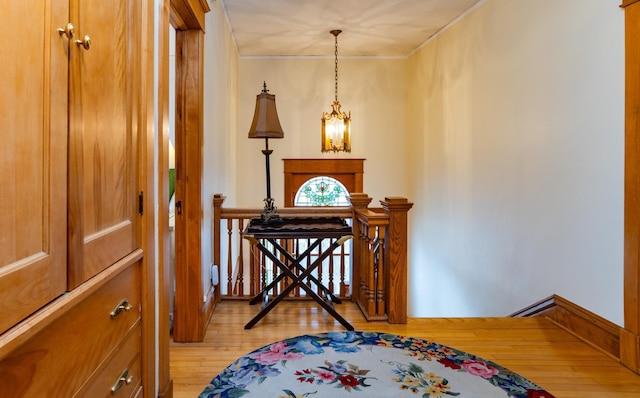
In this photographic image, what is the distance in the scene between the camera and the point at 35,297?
0.80 metres

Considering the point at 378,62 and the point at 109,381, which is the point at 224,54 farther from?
the point at 109,381

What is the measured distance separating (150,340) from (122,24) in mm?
1113

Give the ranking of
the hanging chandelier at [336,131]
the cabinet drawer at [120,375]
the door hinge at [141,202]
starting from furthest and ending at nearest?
the hanging chandelier at [336,131] → the door hinge at [141,202] → the cabinet drawer at [120,375]

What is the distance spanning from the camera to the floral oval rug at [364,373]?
1.98m

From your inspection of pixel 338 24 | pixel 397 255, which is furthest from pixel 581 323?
pixel 338 24

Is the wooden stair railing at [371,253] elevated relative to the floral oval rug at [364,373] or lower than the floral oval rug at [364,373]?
elevated

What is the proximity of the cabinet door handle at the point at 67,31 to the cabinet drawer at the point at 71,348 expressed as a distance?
2.03ft

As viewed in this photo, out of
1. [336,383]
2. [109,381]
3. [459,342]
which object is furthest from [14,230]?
[459,342]

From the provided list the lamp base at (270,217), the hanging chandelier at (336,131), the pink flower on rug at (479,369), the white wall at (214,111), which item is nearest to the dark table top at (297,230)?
the lamp base at (270,217)

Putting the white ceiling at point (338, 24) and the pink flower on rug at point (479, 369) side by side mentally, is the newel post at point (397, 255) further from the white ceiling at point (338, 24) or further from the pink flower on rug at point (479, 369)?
the white ceiling at point (338, 24)

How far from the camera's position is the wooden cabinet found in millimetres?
743

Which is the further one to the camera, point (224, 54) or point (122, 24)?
point (224, 54)

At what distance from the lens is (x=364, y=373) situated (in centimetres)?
218

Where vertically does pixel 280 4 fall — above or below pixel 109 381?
above
